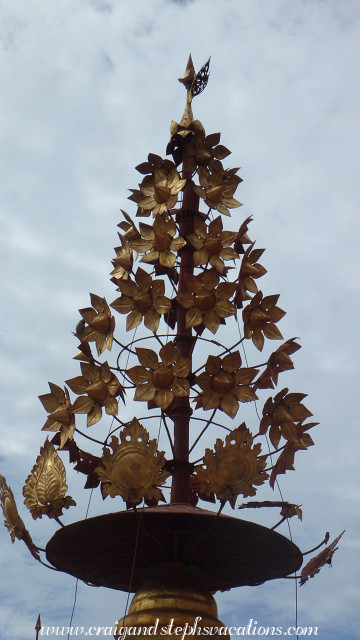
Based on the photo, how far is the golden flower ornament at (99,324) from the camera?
7.85 meters

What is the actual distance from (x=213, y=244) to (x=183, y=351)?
3.72 feet

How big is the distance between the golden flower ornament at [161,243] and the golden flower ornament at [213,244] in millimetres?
212

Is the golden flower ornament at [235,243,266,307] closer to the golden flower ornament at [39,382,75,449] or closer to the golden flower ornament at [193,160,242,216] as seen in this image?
the golden flower ornament at [193,160,242,216]

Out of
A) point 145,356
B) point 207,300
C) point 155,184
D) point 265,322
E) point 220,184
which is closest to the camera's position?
point 145,356

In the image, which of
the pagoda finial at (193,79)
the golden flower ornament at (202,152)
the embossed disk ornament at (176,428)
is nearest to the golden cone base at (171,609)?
the embossed disk ornament at (176,428)

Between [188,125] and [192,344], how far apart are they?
2526 millimetres

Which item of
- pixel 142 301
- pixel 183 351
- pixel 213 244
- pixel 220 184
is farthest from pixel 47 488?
pixel 220 184

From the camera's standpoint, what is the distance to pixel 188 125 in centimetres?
892

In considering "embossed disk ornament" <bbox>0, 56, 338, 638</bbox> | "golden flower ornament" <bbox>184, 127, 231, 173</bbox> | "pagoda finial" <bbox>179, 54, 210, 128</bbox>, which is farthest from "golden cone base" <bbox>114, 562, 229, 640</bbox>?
"pagoda finial" <bbox>179, 54, 210, 128</bbox>

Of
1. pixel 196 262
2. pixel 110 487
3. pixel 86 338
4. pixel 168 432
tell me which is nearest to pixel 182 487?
pixel 168 432

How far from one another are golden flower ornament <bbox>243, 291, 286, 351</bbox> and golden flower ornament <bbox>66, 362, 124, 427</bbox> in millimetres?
1410

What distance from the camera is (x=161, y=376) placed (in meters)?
7.23

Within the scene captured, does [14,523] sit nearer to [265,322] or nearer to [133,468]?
[133,468]

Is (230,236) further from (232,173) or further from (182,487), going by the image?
(182,487)
